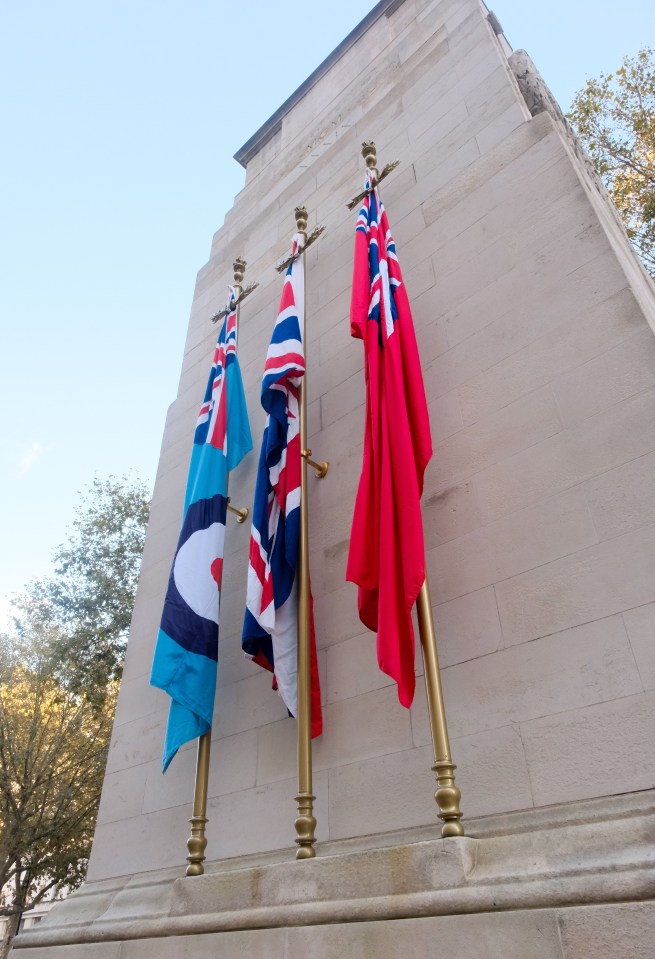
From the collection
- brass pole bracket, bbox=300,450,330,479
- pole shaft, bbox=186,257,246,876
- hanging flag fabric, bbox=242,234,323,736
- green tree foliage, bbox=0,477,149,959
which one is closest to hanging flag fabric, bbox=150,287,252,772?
pole shaft, bbox=186,257,246,876

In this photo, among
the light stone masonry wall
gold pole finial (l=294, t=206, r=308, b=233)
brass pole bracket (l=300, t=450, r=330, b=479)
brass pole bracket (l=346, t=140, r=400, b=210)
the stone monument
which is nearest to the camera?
the stone monument

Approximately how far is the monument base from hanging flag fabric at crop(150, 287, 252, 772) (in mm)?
1029

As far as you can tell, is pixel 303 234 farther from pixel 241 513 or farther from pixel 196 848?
pixel 196 848

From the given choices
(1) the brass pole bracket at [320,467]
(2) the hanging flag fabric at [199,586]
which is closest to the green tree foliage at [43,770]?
(2) the hanging flag fabric at [199,586]

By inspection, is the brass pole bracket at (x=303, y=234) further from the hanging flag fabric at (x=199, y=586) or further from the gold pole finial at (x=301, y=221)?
the hanging flag fabric at (x=199, y=586)

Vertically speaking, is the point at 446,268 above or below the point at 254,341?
below

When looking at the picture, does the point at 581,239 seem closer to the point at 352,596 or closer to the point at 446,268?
the point at 446,268

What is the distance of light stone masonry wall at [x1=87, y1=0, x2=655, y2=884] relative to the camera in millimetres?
3250

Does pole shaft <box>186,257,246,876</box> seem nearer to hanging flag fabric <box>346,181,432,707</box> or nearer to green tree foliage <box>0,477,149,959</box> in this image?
hanging flag fabric <box>346,181,432,707</box>

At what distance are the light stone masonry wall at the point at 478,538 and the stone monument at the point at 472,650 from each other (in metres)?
0.02

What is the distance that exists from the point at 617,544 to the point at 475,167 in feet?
12.0

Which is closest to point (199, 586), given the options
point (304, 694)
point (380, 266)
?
point (304, 694)

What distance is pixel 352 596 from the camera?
4.58m

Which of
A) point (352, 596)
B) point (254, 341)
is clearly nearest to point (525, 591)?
point (352, 596)
